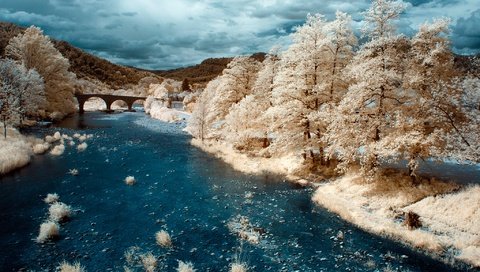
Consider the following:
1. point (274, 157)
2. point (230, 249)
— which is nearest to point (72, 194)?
point (230, 249)

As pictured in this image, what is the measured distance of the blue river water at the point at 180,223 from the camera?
16.7 metres

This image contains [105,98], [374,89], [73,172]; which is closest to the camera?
[374,89]

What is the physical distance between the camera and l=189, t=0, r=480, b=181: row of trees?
21891mm

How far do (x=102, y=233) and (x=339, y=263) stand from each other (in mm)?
12099

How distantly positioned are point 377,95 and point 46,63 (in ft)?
216

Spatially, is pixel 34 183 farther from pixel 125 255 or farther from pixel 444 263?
pixel 444 263

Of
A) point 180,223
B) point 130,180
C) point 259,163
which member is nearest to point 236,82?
point 259,163

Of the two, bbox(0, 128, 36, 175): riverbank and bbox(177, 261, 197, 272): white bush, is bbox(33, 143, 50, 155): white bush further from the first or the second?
bbox(177, 261, 197, 272): white bush

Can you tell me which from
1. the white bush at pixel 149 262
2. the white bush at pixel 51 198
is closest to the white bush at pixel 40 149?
the white bush at pixel 51 198

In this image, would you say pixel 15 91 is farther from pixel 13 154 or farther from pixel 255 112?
pixel 255 112

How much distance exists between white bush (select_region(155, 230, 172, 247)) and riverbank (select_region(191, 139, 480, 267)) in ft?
34.7

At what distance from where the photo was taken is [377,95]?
81.6ft

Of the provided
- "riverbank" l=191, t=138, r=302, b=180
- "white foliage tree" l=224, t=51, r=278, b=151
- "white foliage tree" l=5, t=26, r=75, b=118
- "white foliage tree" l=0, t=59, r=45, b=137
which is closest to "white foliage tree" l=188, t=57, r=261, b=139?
"white foliage tree" l=224, t=51, r=278, b=151

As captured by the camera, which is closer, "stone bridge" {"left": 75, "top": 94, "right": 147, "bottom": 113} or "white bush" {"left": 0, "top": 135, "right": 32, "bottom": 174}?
"white bush" {"left": 0, "top": 135, "right": 32, "bottom": 174}
